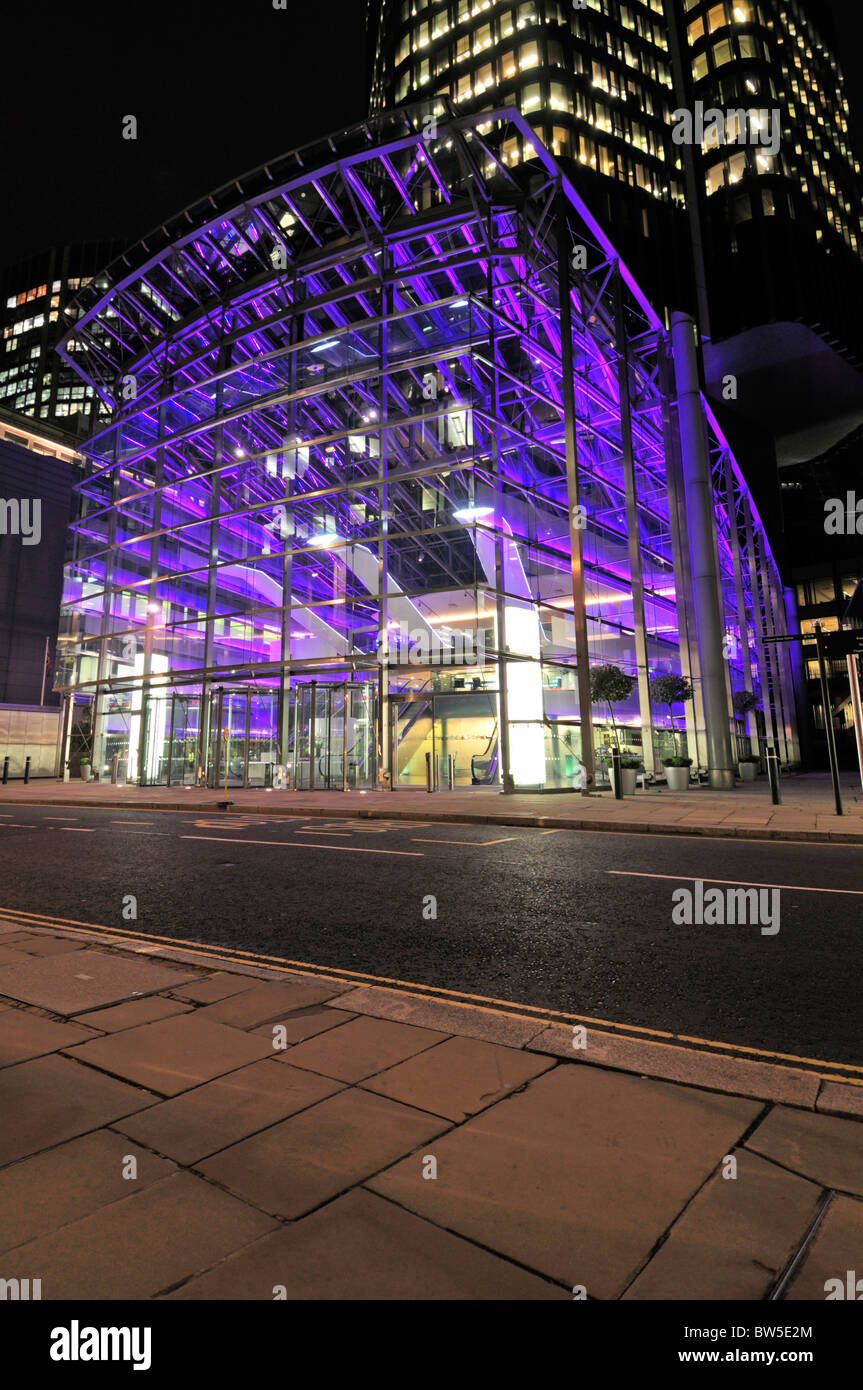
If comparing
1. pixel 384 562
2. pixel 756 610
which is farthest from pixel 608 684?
pixel 756 610

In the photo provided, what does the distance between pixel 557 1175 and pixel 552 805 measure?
13.7 meters

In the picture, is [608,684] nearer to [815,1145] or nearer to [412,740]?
[412,740]

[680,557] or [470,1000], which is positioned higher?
[680,557]

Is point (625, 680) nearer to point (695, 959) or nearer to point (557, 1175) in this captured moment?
point (695, 959)

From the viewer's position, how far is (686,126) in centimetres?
4531

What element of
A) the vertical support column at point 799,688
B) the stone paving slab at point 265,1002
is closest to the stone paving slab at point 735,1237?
the stone paving slab at point 265,1002

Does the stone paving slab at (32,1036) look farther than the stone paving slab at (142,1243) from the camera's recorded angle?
Yes

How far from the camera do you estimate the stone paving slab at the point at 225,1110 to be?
2.35 meters

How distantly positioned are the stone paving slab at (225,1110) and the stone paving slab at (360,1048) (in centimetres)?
11

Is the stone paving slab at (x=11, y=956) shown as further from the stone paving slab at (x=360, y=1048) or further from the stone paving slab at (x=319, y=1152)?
the stone paving slab at (x=319, y=1152)

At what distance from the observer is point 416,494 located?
22.8 meters

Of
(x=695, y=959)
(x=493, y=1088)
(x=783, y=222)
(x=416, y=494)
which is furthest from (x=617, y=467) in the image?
(x=493, y=1088)

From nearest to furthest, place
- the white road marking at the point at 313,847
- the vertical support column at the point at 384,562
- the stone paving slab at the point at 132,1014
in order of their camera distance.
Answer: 1. the stone paving slab at the point at 132,1014
2. the white road marking at the point at 313,847
3. the vertical support column at the point at 384,562

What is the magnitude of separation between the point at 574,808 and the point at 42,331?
116 m
